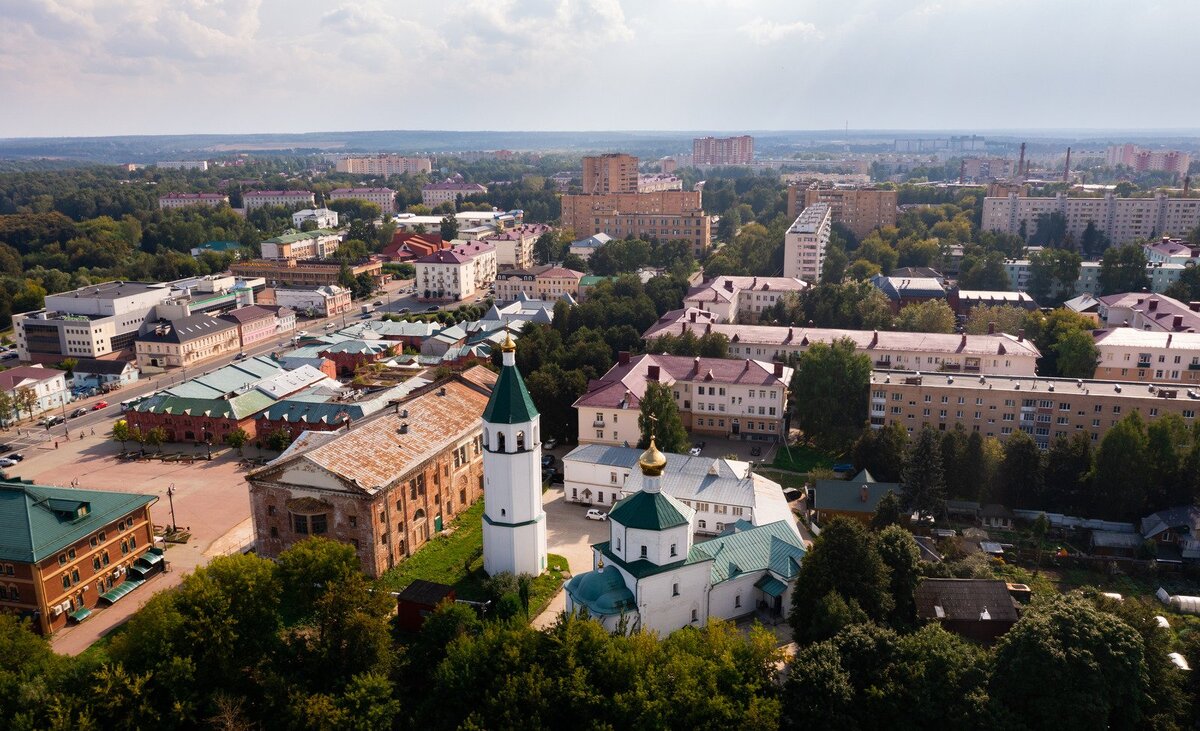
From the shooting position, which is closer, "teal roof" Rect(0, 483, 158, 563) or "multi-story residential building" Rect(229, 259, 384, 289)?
"teal roof" Rect(0, 483, 158, 563)

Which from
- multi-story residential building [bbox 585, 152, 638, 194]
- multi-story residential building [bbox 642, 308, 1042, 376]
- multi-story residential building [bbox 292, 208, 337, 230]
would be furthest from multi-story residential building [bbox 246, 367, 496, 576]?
multi-story residential building [bbox 585, 152, 638, 194]

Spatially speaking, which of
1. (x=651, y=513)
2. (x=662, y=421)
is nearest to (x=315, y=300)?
(x=662, y=421)

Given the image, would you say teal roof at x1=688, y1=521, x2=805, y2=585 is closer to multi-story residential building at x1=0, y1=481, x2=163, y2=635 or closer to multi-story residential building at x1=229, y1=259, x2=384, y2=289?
multi-story residential building at x1=0, y1=481, x2=163, y2=635

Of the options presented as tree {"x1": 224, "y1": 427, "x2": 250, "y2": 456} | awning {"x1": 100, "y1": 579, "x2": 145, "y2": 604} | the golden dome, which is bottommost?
awning {"x1": 100, "y1": 579, "x2": 145, "y2": 604}

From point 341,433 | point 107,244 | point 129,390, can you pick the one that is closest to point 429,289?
point 129,390

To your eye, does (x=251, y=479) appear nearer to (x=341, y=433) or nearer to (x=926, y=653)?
(x=341, y=433)

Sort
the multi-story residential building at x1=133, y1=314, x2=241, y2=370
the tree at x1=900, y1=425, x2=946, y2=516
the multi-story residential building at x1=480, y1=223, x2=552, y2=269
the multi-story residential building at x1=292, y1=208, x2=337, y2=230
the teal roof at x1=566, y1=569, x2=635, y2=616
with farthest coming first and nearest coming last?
the multi-story residential building at x1=292, y1=208, x2=337, y2=230 < the multi-story residential building at x1=480, y1=223, x2=552, y2=269 < the multi-story residential building at x1=133, y1=314, x2=241, y2=370 < the tree at x1=900, y1=425, x2=946, y2=516 < the teal roof at x1=566, y1=569, x2=635, y2=616

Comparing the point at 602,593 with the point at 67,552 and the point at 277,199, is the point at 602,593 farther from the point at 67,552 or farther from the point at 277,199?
the point at 277,199
